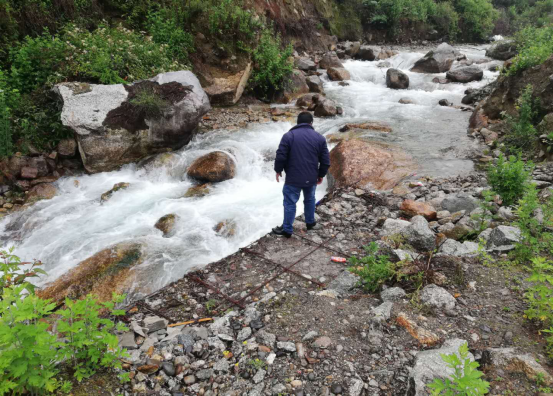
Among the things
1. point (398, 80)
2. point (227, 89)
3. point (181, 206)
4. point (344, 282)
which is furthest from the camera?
point (398, 80)

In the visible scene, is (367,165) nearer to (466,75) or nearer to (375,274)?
(375,274)

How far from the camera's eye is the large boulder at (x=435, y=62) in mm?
17891

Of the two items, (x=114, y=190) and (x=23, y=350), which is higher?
(x=23, y=350)

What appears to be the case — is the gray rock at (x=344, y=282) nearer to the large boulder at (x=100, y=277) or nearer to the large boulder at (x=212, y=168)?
the large boulder at (x=100, y=277)

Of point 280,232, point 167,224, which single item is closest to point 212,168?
point 167,224

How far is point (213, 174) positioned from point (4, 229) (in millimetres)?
4177

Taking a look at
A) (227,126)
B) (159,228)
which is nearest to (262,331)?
(159,228)

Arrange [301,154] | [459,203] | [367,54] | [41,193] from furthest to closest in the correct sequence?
[367,54] → [41,193] → [459,203] → [301,154]

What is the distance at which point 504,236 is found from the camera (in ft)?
14.6

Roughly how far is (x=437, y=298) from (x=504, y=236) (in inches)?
65.3

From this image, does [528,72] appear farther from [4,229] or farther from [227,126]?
[4,229]

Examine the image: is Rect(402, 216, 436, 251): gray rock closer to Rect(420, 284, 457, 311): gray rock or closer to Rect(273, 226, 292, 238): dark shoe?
Rect(420, 284, 457, 311): gray rock

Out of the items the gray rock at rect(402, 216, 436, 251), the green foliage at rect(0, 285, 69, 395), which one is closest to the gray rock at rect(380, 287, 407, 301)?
the gray rock at rect(402, 216, 436, 251)

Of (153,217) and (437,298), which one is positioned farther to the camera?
(153,217)
